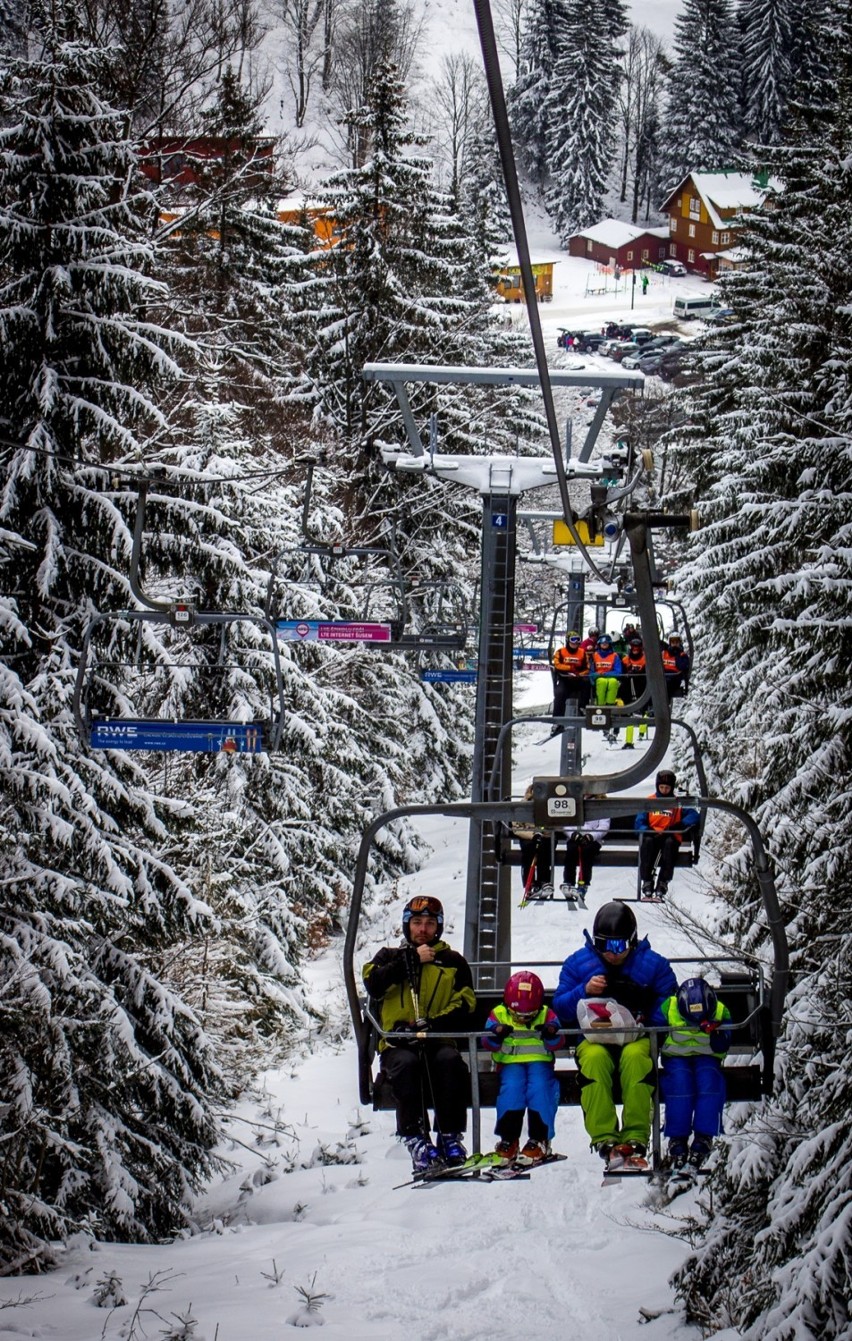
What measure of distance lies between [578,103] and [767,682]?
6497 centimetres

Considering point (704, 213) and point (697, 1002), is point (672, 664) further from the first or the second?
→ point (704, 213)

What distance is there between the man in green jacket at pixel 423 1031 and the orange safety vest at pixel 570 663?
1187 centimetres

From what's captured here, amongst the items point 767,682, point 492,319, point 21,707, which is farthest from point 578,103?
point 21,707

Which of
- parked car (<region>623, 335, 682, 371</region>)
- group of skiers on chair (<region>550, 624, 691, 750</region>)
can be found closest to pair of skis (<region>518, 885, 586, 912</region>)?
group of skiers on chair (<region>550, 624, 691, 750</region>)

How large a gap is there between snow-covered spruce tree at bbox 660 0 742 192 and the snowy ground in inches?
2591

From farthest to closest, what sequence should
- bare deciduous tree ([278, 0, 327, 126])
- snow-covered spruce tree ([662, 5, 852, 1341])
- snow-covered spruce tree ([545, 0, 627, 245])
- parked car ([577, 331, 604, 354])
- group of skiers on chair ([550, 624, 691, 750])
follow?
bare deciduous tree ([278, 0, 327, 126]) < snow-covered spruce tree ([545, 0, 627, 245]) < parked car ([577, 331, 604, 354]) < group of skiers on chair ([550, 624, 691, 750]) < snow-covered spruce tree ([662, 5, 852, 1341])

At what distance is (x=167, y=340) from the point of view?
12938mm

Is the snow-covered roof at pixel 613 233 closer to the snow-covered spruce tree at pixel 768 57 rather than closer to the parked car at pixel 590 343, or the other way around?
the snow-covered spruce tree at pixel 768 57

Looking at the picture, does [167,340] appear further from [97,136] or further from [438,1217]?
[438,1217]

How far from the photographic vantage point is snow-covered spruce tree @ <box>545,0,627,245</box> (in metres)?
68.6

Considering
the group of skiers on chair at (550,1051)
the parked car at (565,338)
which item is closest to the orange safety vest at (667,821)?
the group of skiers on chair at (550,1051)

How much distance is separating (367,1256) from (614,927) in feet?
17.2

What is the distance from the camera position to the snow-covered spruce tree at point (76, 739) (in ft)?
36.0

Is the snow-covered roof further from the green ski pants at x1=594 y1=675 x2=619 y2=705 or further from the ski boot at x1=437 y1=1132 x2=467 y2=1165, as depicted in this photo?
the ski boot at x1=437 y1=1132 x2=467 y2=1165
